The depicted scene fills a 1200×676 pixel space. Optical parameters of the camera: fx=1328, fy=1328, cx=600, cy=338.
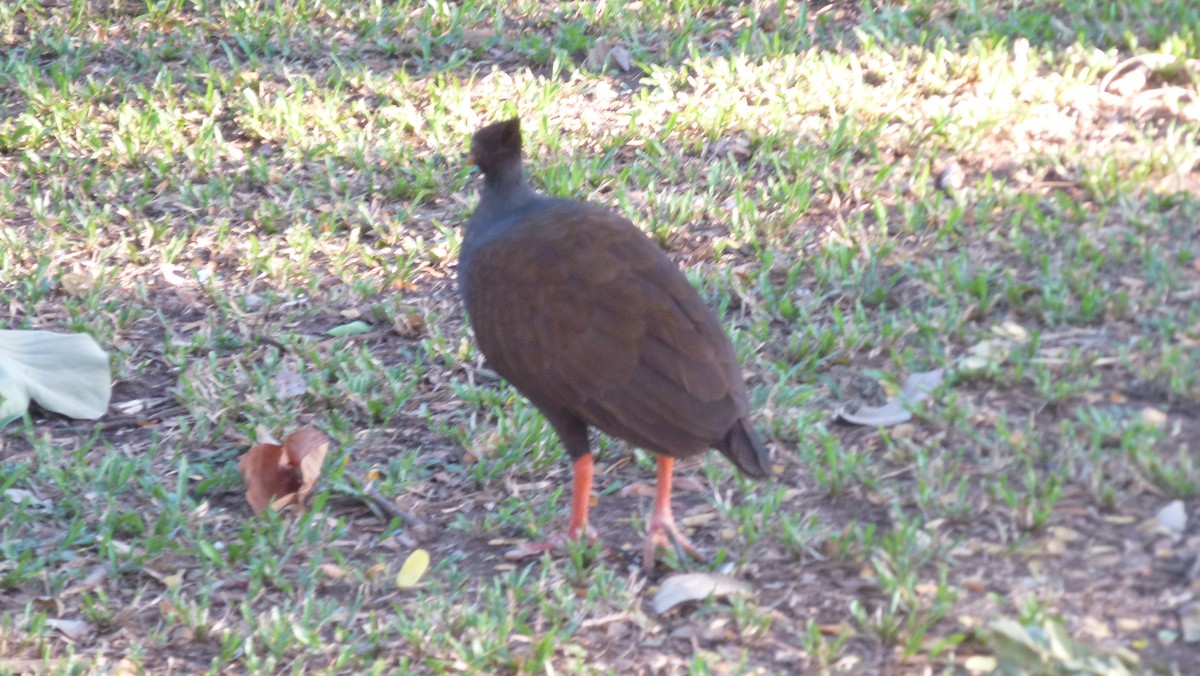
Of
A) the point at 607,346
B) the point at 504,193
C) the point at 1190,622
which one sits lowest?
the point at 1190,622

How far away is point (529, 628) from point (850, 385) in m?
1.62

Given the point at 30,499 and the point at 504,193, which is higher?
the point at 504,193

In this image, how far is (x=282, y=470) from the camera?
14.5 ft

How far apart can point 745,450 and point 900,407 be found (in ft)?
2.96

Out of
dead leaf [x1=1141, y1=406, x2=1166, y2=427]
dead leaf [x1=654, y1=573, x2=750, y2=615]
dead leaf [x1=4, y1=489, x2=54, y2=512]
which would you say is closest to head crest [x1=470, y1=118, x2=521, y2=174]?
dead leaf [x1=654, y1=573, x2=750, y2=615]

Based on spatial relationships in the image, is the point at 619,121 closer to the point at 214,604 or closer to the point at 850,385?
the point at 850,385

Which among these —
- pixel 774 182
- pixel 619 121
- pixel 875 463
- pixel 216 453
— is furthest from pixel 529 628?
pixel 619 121

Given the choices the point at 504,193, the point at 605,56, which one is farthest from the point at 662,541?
the point at 605,56

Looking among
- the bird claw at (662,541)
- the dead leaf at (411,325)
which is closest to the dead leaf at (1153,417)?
the bird claw at (662,541)

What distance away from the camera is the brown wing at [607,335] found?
369 cm

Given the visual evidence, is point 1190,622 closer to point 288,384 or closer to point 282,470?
point 282,470

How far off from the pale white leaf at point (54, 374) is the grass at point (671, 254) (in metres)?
0.10

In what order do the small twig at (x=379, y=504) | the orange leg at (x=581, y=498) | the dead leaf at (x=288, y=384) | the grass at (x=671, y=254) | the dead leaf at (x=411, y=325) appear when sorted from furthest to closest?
the dead leaf at (x=411, y=325) → the dead leaf at (x=288, y=384) → the small twig at (x=379, y=504) → the orange leg at (x=581, y=498) → the grass at (x=671, y=254)

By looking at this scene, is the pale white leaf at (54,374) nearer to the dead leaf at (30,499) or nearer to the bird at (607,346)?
the dead leaf at (30,499)
